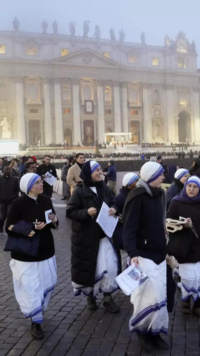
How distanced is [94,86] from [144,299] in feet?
184

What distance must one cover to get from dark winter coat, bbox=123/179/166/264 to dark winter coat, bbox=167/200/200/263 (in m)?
0.74

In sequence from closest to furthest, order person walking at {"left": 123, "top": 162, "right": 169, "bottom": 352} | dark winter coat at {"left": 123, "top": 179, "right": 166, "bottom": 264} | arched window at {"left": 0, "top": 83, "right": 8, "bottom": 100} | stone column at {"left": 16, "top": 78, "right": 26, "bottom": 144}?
person walking at {"left": 123, "top": 162, "right": 169, "bottom": 352} < dark winter coat at {"left": 123, "top": 179, "right": 166, "bottom": 264} < stone column at {"left": 16, "top": 78, "right": 26, "bottom": 144} < arched window at {"left": 0, "top": 83, "right": 8, "bottom": 100}

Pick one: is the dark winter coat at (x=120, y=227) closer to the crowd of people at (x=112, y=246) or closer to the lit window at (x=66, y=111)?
the crowd of people at (x=112, y=246)

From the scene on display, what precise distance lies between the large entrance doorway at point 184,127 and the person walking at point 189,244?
61899 millimetres

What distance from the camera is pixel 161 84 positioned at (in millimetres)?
62469

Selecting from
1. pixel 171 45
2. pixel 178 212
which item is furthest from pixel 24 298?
pixel 171 45

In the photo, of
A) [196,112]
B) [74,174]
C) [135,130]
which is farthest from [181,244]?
[196,112]

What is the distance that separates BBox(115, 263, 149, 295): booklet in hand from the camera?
3.92 metres

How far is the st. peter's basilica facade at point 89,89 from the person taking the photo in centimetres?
5453

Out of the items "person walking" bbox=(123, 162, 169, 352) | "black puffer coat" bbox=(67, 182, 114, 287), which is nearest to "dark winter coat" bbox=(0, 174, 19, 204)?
"black puffer coat" bbox=(67, 182, 114, 287)

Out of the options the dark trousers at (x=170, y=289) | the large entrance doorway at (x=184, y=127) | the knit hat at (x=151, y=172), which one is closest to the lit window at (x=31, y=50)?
the large entrance doorway at (x=184, y=127)

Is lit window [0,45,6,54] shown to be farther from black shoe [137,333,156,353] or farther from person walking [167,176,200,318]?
black shoe [137,333,156,353]

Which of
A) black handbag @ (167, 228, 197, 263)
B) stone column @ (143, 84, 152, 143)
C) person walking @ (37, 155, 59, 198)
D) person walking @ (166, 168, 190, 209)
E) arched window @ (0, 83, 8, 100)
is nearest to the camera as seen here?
black handbag @ (167, 228, 197, 263)

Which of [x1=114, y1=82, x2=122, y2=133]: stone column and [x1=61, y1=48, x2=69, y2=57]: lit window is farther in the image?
[x1=114, y1=82, x2=122, y2=133]: stone column
